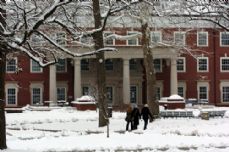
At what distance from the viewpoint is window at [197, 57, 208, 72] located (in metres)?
62.4

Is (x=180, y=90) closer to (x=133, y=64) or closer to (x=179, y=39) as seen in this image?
(x=133, y=64)

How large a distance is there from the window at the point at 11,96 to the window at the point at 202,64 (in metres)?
20.8

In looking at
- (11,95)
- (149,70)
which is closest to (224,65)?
(11,95)

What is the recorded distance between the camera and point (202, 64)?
62625 mm

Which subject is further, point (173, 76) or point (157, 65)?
point (157, 65)

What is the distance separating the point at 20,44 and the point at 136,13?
20730mm

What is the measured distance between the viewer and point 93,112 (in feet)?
153

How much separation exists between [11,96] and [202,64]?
2183cm

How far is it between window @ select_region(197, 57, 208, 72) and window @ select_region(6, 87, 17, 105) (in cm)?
2082

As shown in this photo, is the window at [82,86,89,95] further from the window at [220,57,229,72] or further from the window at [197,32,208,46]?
the window at [220,57,229,72]

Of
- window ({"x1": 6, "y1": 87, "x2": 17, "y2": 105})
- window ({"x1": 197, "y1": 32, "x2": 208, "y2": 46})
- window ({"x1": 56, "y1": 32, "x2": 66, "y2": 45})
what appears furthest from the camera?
window ({"x1": 197, "y1": 32, "x2": 208, "y2": 46})

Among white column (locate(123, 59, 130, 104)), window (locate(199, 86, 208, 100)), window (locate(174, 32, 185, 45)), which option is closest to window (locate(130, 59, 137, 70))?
white column (locate(123, 59, 130, 104))

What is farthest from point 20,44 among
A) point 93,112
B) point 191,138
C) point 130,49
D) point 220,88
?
point 220,88

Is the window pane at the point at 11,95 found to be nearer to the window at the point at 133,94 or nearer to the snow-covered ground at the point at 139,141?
the window at the point at 133,94
